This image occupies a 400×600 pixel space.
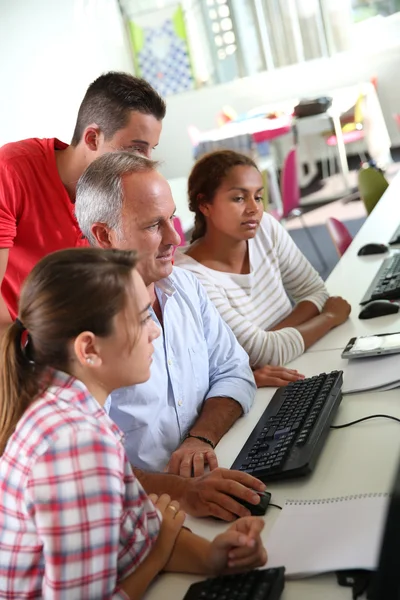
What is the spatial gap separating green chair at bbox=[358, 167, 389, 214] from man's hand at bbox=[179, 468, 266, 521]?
3.12 metres

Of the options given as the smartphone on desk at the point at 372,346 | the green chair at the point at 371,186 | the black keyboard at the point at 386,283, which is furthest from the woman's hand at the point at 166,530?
the green chair at the point at 371,186

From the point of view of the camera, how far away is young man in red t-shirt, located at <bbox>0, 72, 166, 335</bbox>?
211 cm

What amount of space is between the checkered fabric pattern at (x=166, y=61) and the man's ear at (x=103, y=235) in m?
8.43

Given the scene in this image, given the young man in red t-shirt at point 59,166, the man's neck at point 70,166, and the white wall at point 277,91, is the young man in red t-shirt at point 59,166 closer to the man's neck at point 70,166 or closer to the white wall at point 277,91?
the man's neck at point 70,166

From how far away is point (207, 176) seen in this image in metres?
2.50

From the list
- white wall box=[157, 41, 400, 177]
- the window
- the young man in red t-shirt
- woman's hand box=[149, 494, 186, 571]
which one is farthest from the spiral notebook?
the window

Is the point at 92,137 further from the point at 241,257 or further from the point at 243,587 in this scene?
the point at 243,587

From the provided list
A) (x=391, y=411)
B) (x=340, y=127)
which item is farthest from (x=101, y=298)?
(x=340, y=127)

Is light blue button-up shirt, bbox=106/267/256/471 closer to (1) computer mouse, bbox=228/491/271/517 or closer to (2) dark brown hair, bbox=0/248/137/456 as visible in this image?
(1) computer mouse, bbox=228/491/271/517

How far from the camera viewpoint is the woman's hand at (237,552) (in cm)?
119

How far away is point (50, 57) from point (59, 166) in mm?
6747

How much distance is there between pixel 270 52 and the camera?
9.67 m

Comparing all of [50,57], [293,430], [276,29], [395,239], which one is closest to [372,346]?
[293,430]

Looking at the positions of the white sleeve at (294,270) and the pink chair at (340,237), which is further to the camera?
the pink chair at (340,237)
